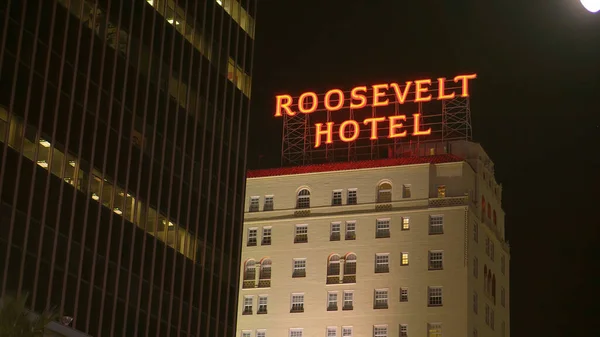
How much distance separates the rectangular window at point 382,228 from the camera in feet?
472

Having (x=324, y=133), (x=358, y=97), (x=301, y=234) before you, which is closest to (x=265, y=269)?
(x=301, y=234)

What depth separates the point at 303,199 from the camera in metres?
149

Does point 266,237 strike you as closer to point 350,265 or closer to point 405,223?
point 350,265

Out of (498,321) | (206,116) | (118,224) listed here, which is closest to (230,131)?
(206,116)

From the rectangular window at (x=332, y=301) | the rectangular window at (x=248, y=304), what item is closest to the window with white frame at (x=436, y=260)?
the rectangular window at (x=332, y=301)

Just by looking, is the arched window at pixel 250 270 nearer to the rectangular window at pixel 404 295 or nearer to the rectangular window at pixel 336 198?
the rectangular window at pixel 336 198

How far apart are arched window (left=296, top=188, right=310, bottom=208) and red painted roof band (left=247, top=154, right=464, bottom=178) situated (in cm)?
246

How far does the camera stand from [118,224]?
81.2 m

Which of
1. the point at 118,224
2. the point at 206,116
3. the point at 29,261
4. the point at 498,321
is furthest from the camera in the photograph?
the point at 498,321

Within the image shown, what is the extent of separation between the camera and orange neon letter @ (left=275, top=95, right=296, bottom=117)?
154000 mm

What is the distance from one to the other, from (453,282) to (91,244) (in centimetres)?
6926

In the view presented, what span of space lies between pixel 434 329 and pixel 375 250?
12.1 meters

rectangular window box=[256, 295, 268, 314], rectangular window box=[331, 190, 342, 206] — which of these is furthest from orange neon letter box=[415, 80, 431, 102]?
rectangular window box=[256, 295, 268, 314]

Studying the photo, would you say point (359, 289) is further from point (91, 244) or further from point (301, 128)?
point (91, 244)
